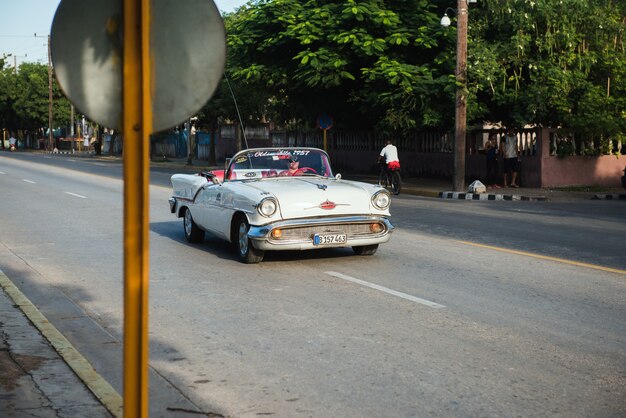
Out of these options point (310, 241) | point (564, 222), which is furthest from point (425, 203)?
point (310, 241)

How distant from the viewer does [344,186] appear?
11.0 m

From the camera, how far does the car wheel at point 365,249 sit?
11.3 metres

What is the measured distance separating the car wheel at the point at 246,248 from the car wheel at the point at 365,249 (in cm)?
139

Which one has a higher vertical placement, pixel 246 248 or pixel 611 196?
pixel 246 248

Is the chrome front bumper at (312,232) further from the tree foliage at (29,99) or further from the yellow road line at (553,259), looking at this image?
the tree foliage at (29,99)

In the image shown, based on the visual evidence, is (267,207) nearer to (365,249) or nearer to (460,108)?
(365,249)

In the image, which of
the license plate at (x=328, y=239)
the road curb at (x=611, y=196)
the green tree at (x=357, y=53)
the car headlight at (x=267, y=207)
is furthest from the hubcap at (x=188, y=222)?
the green tree at (x=357, y=53)

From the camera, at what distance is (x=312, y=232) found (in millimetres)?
10453

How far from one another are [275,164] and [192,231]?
1.60 meters

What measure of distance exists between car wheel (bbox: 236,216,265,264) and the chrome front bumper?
189 millimetres

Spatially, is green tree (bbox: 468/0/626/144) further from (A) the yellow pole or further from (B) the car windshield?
(A) the yellow pole

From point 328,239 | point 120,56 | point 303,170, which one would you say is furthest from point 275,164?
point 120,56

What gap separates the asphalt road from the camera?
5461 mm

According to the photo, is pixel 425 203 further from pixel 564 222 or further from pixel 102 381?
pixel 102 381
